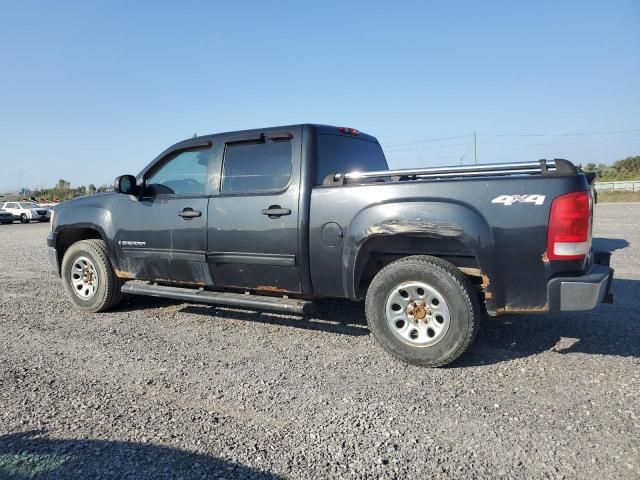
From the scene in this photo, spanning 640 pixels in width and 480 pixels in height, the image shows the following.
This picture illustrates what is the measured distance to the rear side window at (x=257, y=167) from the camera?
178 inches

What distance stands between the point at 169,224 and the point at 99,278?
4.26 ft

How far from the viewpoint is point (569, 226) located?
10.9 ft

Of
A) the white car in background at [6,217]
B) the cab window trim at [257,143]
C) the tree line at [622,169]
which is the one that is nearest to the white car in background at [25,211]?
the white car in background at [6,217]

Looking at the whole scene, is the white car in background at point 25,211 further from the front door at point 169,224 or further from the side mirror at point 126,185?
the side mirror at point 126,185

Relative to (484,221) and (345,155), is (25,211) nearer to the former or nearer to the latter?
(345,155)

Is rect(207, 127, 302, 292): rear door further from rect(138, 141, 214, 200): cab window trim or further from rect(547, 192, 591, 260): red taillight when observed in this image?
rect(547, 192, 591, 260): red taillight

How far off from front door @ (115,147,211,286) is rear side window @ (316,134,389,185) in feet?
4.19

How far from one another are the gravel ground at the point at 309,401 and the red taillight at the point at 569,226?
3.15 ft

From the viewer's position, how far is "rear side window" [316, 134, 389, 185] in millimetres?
4527

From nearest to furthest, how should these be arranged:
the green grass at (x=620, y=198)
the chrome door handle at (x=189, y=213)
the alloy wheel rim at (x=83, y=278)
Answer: the chrome door handle at (x=189, y=213) < the alloy wheel rim at (x=83, y=278) < the green grass at (x=620, y=198)

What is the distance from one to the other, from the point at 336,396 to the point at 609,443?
1.62 metres

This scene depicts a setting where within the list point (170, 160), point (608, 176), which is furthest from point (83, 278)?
point (608, 176)

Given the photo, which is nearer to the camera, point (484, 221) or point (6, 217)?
point (484, 221)

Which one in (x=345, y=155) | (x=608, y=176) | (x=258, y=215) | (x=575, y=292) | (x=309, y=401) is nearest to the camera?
(x=309, y=401)
